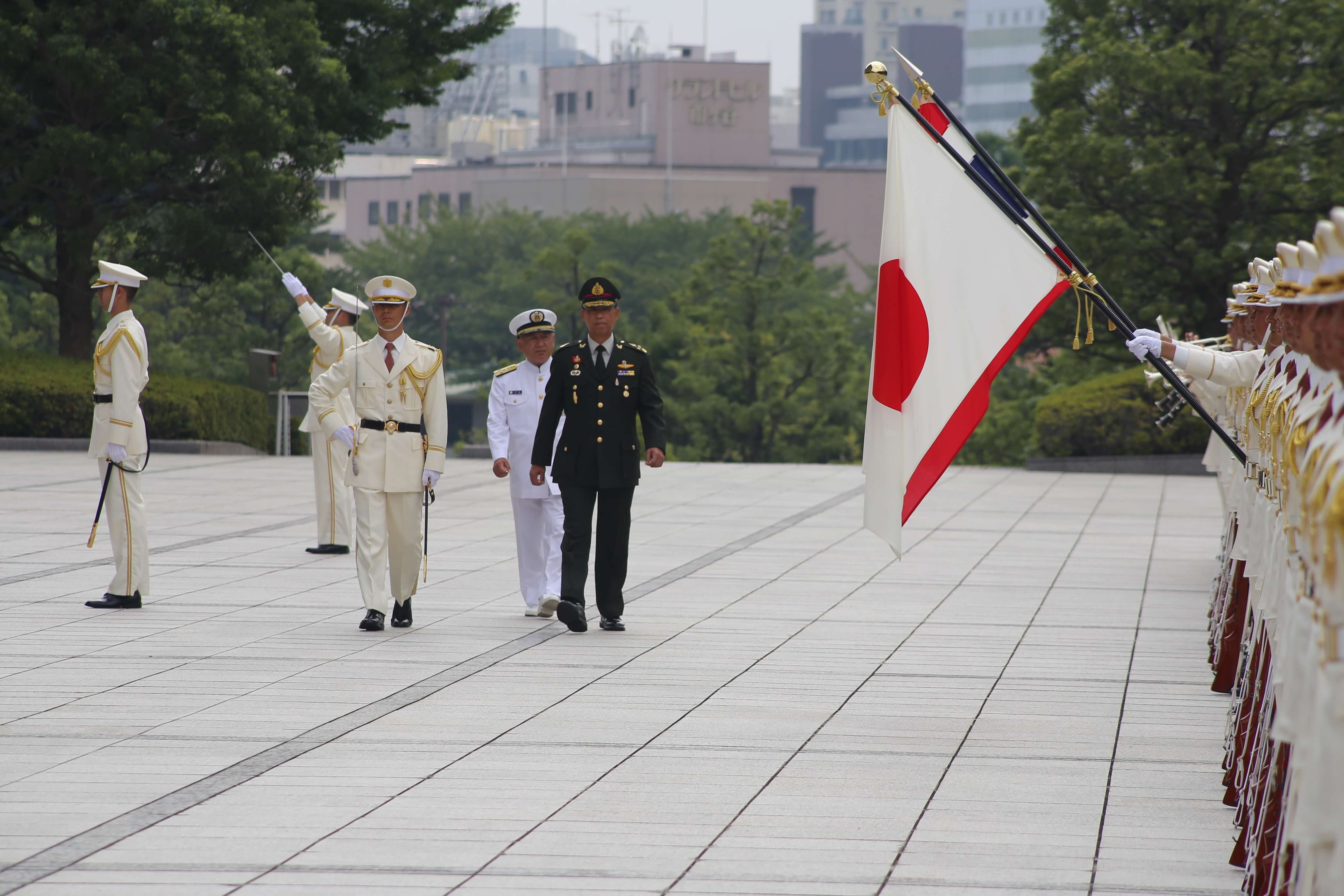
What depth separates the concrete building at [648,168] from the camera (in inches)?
3450

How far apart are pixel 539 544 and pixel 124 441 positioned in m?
2.65

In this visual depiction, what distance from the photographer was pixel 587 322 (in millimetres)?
10125

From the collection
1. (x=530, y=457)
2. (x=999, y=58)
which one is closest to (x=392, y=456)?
(x=530, y=457)

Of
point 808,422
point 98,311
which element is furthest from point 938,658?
point 98,311

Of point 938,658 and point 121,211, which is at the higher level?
point 121,211

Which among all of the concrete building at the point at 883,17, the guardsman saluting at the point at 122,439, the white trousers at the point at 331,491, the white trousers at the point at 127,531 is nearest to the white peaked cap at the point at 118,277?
the guardsman saluting at the point at 122,439

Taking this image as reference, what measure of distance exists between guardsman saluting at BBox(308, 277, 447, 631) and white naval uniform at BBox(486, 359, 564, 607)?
1.96 feet

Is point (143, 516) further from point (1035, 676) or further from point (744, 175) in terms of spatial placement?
point (744, 175)

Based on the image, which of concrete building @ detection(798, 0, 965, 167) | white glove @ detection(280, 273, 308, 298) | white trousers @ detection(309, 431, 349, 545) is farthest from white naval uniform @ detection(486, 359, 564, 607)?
concrete building @ detection(798, 0, 965, 167)

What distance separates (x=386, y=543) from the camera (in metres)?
9.84

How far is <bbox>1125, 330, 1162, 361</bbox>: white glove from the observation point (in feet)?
21.3

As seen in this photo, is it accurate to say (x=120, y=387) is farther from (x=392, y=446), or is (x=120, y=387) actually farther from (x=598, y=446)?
(x=598, y=446)

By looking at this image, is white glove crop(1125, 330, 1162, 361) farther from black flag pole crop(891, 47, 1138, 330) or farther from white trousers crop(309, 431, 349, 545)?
white trousers crop(309, 431, 349, 545)

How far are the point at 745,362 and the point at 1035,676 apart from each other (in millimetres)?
33147
